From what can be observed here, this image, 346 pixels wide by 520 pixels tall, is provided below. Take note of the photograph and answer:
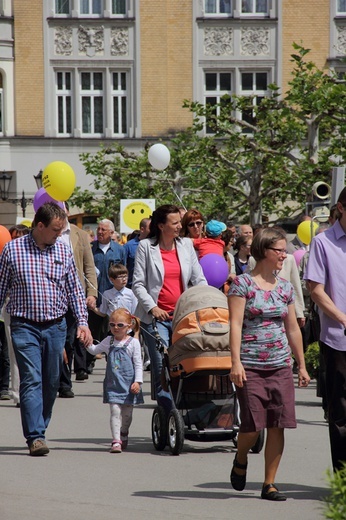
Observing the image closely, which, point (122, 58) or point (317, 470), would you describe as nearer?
point (317, 470)

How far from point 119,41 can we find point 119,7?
3.57ft

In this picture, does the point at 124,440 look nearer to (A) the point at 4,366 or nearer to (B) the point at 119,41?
(A) the point at 4,366

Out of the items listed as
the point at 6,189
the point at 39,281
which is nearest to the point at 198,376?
the point at 39,281

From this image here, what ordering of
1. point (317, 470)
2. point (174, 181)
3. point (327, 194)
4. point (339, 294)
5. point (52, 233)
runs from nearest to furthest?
point (339, 294) < point (317, 470) < point (52, 233) < point (327, 194) < point (174, 181)

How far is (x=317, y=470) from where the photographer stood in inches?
342

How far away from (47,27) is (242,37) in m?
6.25

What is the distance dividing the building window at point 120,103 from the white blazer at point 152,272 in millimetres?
31062

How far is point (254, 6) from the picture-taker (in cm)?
4084

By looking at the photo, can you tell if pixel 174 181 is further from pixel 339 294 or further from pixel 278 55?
pixel 339 294

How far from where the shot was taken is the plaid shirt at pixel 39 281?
30.5 ft

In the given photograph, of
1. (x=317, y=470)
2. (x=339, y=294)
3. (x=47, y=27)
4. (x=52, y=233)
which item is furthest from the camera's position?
(x=47, y=27)

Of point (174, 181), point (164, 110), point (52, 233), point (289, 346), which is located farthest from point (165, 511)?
point (164, 110)

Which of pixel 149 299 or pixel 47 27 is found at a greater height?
pixel 47 27

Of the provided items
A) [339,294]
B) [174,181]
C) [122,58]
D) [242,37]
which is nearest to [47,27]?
[122,58]
